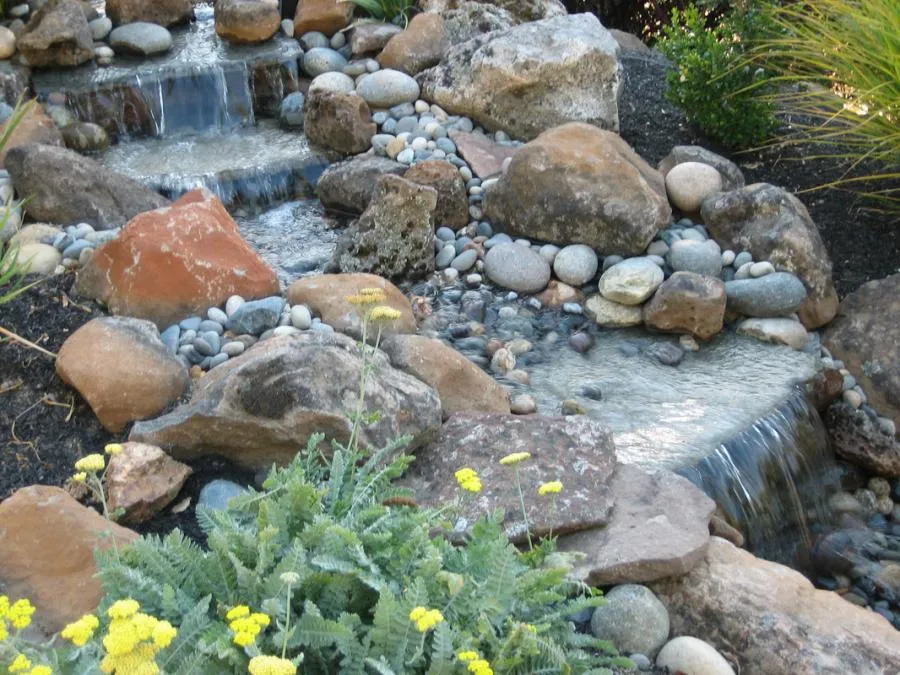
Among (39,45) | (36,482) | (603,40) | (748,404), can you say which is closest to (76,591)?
(36,482)

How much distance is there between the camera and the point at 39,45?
22.9ft

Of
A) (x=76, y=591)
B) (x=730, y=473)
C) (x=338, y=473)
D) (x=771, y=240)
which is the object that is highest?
(x=338, y=473)

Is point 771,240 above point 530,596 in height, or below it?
below

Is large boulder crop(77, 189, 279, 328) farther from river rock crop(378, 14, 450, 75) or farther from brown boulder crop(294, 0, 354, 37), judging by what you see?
brown boulder crop(294, 0, 354, 37)

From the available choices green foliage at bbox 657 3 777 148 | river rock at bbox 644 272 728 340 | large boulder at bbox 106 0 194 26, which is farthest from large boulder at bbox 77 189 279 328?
large boulder at bbox 106 0 194 26

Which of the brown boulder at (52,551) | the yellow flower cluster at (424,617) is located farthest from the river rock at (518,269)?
the yellow flower cluster at (424,617)

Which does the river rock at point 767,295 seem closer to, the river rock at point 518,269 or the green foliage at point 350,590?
the river rock at point 518,269

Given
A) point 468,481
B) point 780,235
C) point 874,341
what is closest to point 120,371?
point 468,481

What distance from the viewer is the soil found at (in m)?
3.52

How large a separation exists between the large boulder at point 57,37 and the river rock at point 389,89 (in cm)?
207

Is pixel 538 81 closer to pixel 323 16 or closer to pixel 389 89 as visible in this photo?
pixel 389 89

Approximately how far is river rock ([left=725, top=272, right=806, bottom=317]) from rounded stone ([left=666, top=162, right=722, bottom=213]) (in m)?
0.71

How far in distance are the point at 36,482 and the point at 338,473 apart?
4.39 feet

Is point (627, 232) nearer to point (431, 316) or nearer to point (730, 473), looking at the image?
point (431, 316)
